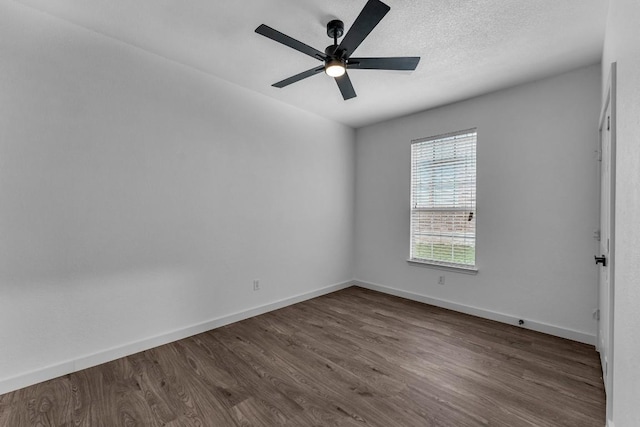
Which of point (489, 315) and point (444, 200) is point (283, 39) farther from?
point (489, 315)

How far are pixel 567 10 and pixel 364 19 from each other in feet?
5.09

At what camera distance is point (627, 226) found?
3.76 ft

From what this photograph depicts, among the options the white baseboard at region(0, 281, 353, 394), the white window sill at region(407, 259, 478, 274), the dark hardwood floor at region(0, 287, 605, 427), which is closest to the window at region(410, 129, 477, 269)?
the white window sill at region(407, 259, 478, 274)

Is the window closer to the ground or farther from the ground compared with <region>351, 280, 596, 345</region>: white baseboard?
farther from the ground

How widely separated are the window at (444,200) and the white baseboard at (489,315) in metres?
0.51

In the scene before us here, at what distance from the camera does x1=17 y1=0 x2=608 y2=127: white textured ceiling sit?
2.03 m

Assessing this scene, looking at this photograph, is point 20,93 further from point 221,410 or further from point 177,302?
point 221,410

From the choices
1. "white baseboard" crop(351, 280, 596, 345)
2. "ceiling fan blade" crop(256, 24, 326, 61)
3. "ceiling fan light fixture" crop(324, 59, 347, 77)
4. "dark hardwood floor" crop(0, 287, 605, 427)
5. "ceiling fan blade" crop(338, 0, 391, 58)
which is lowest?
"dark hardwood floor" crop(0, 287, 605, 427)

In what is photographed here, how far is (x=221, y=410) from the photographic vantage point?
6.08ft

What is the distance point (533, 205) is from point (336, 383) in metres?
2.72

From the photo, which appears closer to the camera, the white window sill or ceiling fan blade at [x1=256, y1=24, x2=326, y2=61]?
ceiling fan blade at [x1=256, y1=24, x2=326, y2=61]

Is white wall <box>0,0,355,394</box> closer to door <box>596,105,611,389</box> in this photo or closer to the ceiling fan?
the ceiling fan

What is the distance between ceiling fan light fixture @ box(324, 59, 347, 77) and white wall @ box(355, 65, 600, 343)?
2208mm

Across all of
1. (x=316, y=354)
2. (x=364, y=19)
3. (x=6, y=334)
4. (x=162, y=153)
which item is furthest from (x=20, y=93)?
(x=316, y=354)
